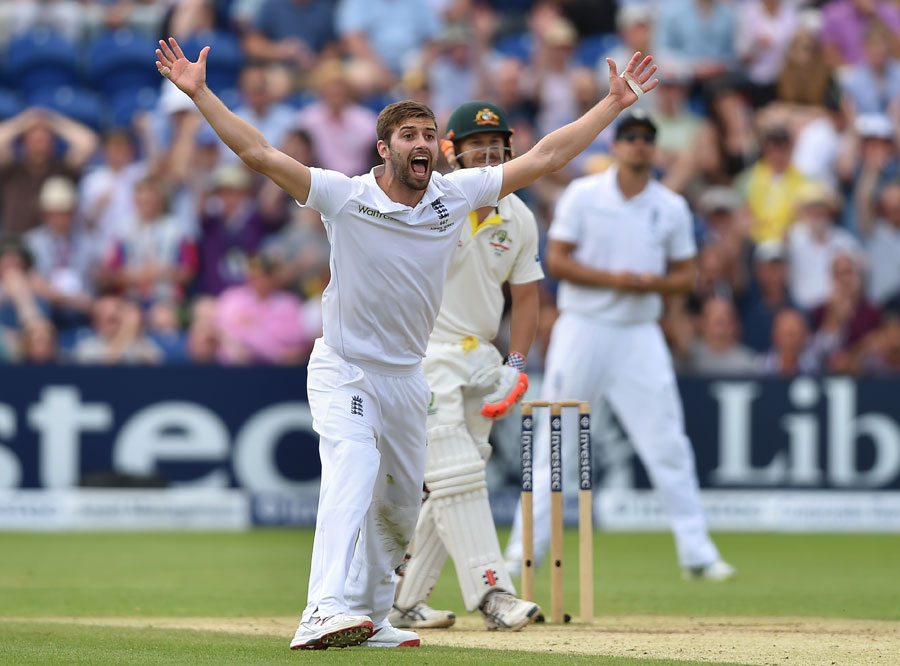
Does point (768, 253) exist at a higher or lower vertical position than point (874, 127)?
lower

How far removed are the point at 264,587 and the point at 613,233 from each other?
2936 mm

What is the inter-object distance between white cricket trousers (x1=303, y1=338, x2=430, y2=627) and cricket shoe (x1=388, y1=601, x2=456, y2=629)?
669 mm

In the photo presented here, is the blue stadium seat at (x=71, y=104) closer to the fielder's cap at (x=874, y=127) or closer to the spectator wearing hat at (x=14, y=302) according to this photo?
the spectator wearing hat at (x=14, y=302)

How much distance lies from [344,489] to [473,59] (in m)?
9.90

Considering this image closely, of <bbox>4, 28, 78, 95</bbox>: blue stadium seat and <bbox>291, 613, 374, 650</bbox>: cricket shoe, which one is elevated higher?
<bbox>4, 28, 78, 95</bbox>: blue stadium seat

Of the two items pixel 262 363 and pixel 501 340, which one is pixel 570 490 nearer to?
pixel 501 340

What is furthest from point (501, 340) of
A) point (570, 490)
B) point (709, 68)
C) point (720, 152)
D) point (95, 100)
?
point (95, 100)

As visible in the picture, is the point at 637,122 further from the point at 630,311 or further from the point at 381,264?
the point at 381,264

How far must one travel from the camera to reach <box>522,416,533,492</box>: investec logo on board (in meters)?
6.87

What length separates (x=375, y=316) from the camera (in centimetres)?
584

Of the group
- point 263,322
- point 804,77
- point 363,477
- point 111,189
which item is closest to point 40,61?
point 111,189

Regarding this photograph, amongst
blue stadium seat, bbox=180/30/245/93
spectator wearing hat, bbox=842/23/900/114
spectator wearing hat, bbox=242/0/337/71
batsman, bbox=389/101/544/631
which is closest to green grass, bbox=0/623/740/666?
batsman, bbox=389/101/544/631

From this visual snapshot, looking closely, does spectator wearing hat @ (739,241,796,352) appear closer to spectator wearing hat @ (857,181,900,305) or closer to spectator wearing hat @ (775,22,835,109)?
spectator wearing hat @ (857,181,900,305)

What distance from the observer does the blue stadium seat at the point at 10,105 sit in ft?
50.0
